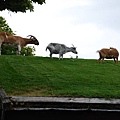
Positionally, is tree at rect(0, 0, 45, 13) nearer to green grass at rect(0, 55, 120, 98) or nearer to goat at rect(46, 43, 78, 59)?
green grass at rect(0, 55, 120, 98)

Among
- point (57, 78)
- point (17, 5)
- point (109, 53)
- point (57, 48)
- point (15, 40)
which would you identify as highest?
point (17, 5)

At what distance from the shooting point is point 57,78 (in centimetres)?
1270

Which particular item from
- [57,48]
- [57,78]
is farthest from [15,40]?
[57,78]

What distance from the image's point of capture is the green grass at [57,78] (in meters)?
10.6

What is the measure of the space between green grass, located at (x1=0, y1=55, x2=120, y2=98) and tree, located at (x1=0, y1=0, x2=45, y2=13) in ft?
6.76

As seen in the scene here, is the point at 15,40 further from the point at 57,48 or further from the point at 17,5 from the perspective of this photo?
the point at 17,5

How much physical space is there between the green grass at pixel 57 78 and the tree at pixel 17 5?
2.06 metres

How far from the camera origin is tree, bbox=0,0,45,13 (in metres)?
11.0

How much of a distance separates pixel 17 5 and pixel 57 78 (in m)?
2.67

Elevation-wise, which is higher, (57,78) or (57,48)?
(57,48)

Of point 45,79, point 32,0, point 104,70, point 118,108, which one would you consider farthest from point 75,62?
point 118,108

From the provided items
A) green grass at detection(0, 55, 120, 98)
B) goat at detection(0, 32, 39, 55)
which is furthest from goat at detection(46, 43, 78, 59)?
goat at detection(0, 32, 39, 55)

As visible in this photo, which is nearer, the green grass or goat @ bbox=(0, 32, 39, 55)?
the green grass

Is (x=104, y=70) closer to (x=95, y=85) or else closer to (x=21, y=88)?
(x=95, y=85)
